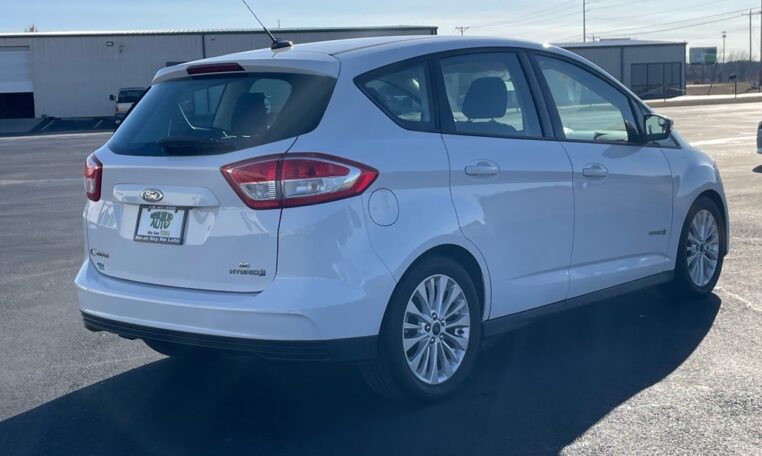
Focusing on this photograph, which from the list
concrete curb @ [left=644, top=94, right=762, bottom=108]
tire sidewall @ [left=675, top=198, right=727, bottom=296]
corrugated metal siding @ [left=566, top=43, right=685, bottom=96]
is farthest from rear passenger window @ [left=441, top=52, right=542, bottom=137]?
corrugated metal siding @ [left=566, top=43, right=685, bottom=96]

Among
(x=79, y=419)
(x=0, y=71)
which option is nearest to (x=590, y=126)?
(x=79, y=419)

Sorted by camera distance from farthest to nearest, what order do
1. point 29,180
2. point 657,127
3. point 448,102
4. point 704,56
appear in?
point 704,56 < point 29,180 < point 657,127 < point 448,102

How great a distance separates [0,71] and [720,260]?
2171 inches

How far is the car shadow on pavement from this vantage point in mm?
4781

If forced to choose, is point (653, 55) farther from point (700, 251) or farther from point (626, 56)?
point (700, 251)

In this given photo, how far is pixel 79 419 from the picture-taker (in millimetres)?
5172

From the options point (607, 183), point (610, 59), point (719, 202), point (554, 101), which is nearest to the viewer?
point (554, 101)

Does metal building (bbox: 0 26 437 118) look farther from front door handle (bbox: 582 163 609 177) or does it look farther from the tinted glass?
front door handle (bbox: 582 163 609 177)

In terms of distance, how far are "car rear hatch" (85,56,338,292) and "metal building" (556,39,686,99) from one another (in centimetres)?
6046

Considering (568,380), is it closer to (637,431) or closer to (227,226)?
(637,431)

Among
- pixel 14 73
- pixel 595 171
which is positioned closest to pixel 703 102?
pixel 14 73

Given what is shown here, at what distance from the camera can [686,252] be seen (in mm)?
7191

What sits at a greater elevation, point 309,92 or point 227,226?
point 309,92

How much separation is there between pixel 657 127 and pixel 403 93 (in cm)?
234
